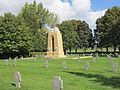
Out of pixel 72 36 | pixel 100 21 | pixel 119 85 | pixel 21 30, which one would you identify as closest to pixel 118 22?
pixel 100 21

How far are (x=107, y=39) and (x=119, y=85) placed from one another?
211 ft

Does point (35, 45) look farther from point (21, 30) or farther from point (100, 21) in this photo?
point (100, 21)

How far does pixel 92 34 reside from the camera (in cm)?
11131

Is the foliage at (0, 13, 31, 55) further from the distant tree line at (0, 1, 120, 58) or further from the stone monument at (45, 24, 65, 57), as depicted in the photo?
the stone monument at (45, 24, 65, 57)

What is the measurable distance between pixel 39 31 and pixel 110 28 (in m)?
20.5

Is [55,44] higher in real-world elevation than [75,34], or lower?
lower

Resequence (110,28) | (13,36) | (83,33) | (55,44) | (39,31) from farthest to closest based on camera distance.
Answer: (83,33)
(39,31)
(110,28)
(55,44)
(13,36)

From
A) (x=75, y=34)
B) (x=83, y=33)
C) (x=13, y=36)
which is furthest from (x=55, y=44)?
(x=83, y=33)

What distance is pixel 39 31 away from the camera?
89.1 m

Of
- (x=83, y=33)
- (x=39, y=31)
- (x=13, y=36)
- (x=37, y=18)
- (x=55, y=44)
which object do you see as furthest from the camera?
(x=83, y=33)

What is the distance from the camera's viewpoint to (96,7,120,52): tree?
3132 inches

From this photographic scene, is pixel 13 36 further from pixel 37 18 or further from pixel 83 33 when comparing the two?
pixel 83 33

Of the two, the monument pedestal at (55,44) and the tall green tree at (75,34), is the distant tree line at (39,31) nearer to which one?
the tall green tree at (75,34)

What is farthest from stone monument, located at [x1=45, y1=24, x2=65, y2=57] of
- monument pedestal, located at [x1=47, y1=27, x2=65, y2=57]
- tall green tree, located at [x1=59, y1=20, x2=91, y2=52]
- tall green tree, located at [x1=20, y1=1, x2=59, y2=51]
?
tall green tree, located at [x1=59, y1=20, x2=91, y2=52]
